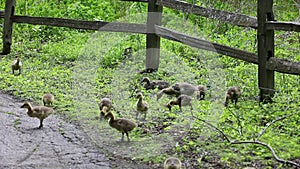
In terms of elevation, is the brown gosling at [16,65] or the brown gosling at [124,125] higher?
the brown gosling at [16,65]

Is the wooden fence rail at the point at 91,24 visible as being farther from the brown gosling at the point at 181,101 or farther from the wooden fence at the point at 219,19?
the brown gosling at the point at 181,101

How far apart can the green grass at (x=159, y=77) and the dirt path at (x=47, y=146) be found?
0.24 m

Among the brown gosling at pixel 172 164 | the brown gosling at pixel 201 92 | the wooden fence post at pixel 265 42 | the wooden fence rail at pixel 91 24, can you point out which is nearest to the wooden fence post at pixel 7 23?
the wooden fence rail at pixel 91 24

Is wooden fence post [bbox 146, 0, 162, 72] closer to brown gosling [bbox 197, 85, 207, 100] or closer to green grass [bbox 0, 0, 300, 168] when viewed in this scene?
green grass [bbox 0, 0, 300, 168]

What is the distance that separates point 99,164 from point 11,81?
13.5 feet

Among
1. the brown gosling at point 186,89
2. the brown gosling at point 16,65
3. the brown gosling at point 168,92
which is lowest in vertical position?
the brown gosling at point 168,92

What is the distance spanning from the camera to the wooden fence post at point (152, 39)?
9.66 meters

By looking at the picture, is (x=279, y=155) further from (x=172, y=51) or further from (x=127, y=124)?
(x=172, y=51)

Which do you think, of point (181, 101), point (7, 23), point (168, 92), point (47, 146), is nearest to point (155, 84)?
point (168, 92)

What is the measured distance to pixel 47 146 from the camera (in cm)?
628

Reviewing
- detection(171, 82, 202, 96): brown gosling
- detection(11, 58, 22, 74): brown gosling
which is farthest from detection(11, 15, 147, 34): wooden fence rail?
detection(171, 82, 202, 96): brown gosling

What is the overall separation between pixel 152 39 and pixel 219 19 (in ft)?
6.36

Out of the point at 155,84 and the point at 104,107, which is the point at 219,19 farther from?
the point at 104,107

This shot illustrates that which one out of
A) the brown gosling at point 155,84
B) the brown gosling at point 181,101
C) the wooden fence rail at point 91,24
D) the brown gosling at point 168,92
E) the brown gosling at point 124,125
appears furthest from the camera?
the wooden fence rail at point 91,24
